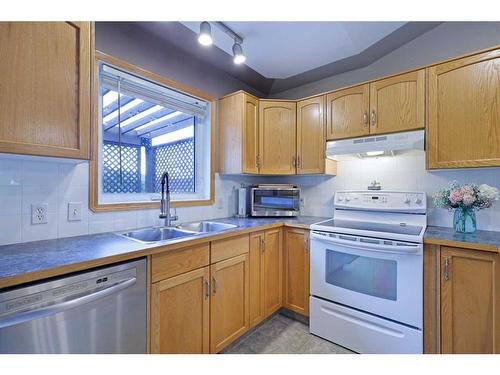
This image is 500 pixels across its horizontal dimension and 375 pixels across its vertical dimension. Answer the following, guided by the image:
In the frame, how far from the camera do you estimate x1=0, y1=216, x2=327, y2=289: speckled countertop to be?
0.87 metres

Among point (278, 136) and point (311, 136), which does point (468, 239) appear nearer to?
point (311, 136)

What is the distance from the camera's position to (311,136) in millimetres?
2357

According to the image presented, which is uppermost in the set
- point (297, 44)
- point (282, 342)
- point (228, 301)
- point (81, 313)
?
point (297, 44)

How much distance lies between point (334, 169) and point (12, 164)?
8.12ft

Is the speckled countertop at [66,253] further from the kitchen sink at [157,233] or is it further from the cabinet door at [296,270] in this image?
the cabinet door at [296,270]

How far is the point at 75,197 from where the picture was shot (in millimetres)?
1481

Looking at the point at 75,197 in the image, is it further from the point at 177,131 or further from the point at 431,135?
the point at 431,135

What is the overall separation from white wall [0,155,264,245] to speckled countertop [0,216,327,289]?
0.21 feet

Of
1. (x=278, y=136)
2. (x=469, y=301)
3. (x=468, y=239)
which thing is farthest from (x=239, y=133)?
(x=469, y=301)

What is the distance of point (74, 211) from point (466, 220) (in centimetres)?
263

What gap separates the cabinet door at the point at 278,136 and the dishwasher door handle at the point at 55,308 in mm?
1701

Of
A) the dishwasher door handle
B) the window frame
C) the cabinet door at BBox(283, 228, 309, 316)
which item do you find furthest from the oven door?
the dishwasher door handle

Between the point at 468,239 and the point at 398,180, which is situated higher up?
the point at 398,180

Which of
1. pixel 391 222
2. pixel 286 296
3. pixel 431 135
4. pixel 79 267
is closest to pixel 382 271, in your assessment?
pixel 391 222
